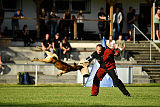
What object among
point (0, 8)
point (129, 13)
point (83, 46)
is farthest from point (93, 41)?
point (0, 8)

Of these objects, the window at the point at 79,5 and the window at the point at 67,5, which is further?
the window at the point at 79,5

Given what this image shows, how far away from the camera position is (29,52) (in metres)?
25.5

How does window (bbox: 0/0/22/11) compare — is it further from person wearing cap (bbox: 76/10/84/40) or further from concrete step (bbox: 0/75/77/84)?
concrete step (bbox: 0/75/77/84)

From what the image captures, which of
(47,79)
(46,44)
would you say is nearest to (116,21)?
(46,44)

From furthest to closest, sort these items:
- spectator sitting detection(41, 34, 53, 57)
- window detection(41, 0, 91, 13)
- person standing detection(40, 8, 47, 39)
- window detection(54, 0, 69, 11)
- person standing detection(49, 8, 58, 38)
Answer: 1. window detection(54, 0, 69, 11)
2. window detection(41, 0, 91, 13)
3. person standing detection(40, 8, 47, 39)
4. person standing detection(49, 8, 58, 38)
5. spectator sitting detection(41, 34, 53, 57)

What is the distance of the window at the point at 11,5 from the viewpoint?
97.5 ft

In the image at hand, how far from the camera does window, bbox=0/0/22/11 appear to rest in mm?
29703

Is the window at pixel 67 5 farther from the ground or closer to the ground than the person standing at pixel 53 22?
farther from the ground

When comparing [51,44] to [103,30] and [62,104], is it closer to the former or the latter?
[103,30]

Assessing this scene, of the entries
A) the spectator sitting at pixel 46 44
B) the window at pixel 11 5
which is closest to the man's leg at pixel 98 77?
the spectator sitting at pixel 46 44

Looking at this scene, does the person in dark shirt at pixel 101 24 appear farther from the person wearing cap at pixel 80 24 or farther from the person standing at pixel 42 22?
the person standing at pixel 42 22

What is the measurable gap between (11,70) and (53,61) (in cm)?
883

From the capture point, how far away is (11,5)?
29812mm

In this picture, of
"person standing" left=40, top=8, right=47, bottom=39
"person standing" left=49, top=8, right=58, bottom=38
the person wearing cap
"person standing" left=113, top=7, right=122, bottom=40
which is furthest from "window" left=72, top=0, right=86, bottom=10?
"person standing" left=49, top=8, right=58, bottom=38
